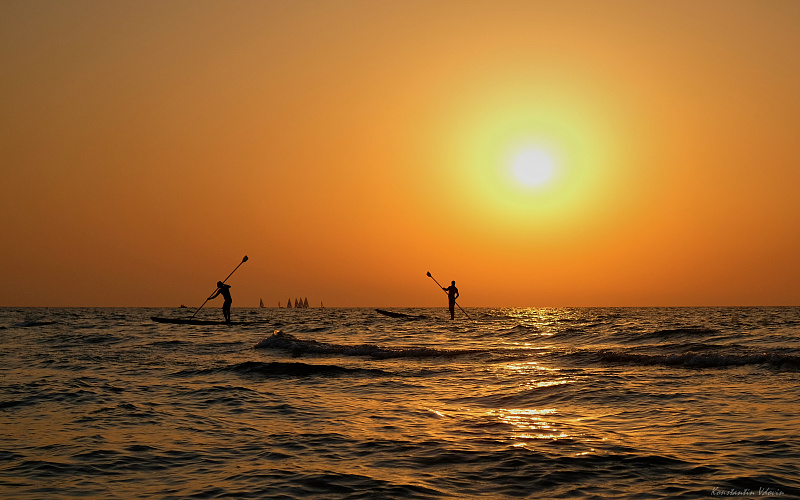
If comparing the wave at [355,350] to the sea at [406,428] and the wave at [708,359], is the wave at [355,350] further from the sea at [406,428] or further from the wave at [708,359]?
the wave at [708,359]

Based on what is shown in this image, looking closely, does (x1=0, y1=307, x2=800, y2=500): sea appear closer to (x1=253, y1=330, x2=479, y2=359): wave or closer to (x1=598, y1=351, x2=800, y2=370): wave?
(x1=598, y1=351, x2=800, y2=370): wave

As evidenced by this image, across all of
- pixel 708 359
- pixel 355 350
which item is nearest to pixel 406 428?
pixel 708 359

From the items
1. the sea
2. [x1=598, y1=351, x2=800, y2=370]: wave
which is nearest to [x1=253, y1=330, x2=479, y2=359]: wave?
the sea

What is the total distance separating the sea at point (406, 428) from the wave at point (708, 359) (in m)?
0.06

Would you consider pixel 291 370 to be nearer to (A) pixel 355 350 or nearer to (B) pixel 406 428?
(A) pixel 355 350

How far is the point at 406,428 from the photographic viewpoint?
34.3ft

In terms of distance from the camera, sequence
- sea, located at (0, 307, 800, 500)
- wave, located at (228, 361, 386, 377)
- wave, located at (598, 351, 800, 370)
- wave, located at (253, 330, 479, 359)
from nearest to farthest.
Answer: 1. sea, located at (0, 307, 800, 500)
2. wave, located at (598, 351, 800, 370)
3. wave, located at (228, 361, 386, 377)
4. wave, located at (253, 330, 479, 359)

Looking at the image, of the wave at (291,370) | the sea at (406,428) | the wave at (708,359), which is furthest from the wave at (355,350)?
the wave at (708,359)

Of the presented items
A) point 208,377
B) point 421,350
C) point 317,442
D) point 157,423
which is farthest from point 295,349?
point 317,442

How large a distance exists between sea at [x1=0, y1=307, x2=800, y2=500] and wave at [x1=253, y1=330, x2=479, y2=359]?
1974 mm

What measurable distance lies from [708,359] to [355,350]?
38.0ft

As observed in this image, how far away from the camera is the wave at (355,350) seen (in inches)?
894

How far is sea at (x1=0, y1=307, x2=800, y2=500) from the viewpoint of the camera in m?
7.45

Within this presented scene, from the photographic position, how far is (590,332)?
33.5 m
